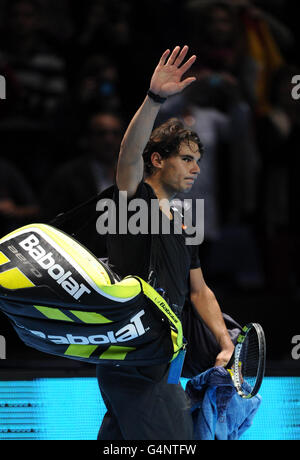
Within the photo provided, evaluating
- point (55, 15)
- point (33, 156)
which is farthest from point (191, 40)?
point (55, 15)

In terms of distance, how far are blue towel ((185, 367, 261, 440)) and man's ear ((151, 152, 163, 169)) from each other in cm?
70

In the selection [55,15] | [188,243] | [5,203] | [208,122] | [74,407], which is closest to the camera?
[188,243]

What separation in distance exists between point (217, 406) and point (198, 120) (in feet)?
4.02

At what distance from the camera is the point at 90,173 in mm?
3904

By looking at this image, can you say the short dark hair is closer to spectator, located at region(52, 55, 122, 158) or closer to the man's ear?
the man's ear

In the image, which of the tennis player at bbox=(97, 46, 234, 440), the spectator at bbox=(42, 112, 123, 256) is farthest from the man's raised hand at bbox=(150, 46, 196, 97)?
the spectator at bbox=(42, 112, 123, 256)

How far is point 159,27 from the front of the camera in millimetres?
5641

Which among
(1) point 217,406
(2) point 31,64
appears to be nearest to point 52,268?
(1) point 217,406

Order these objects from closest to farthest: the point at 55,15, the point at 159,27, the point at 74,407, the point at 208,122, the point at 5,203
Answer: the point at 74,407 < the point at 208,122 < the point at 5,203 < the point at 159,27 < the point at 55,15

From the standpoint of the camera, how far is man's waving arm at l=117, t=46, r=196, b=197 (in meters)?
2.52

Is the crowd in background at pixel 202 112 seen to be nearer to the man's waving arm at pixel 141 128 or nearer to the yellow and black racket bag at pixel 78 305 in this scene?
the man's waving arm at pixel 141 128

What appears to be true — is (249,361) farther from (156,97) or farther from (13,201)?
(13,201)
